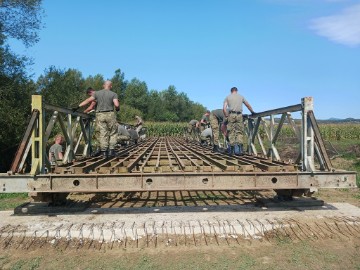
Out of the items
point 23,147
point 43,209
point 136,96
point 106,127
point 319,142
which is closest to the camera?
point 23,147

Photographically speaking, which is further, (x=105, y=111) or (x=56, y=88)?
(x=56, y=88)

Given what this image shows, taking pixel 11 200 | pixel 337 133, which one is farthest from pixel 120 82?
pixel 11 200

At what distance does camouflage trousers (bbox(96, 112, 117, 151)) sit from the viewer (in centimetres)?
697

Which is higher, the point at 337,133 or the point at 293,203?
the point at 337,133

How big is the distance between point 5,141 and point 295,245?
16.1m

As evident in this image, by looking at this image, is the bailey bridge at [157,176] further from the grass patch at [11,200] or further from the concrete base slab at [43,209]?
the grass patch at [11,200]

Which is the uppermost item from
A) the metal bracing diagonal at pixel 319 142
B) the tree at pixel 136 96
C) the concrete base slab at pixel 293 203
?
the tree at pixel 136 96

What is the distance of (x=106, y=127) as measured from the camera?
23.2ft

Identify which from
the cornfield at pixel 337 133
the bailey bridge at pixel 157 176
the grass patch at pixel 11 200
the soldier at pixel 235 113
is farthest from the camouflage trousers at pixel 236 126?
the cornfield at pixel 337 133

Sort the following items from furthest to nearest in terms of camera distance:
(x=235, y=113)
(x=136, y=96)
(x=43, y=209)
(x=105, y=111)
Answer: (x=136, y=96), (x=235, y=113), (x=105, y=111), (x=43, y=209)

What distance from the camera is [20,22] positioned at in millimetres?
21219

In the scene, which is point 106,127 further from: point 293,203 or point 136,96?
point 136,96

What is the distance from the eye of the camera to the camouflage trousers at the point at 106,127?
697cm

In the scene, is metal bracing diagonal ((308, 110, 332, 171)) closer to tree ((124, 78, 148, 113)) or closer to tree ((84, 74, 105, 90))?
tree ((84, 74, 105, 90))
